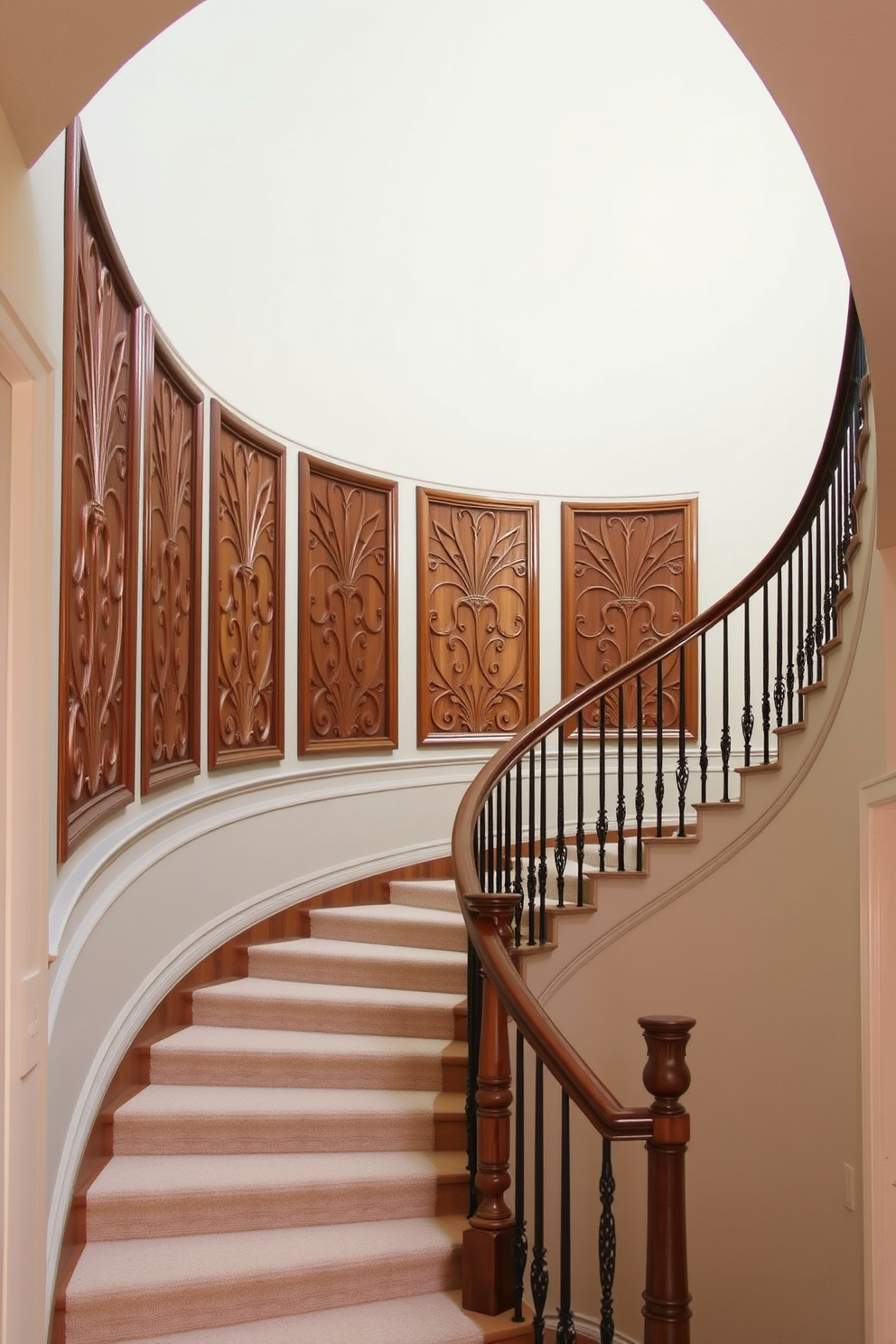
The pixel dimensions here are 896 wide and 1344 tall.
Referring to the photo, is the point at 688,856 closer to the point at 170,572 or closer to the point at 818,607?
the point at 818,607

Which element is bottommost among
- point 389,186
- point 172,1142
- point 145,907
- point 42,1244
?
point 172,1142

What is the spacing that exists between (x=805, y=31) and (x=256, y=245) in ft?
10.9

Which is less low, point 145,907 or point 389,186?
point 389,186

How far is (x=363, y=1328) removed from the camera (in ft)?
8.87

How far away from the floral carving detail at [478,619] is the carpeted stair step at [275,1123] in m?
2.43

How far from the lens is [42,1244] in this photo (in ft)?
6.58

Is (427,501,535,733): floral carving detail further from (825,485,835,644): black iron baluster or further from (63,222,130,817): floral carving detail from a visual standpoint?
(63,222,130,817): floral carving detail

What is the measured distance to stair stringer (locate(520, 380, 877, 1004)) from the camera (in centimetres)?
384

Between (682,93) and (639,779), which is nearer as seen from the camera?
(639,779)

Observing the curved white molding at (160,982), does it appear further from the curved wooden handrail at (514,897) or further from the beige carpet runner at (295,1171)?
the curved wooden handrail at (514,897)

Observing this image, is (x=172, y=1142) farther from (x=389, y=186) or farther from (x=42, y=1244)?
(x=389, y=186)

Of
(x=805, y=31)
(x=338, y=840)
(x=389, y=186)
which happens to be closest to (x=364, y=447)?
(x=389, y=186)

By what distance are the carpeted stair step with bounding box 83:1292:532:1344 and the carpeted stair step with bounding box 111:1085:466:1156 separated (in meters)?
0.60

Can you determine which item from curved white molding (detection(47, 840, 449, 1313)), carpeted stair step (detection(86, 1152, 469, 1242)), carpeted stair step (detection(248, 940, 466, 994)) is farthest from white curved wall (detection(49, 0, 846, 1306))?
carpeted stair step (detection(86, 1152, 469, 1242))
